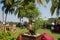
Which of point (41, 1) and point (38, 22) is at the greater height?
point (41, 1)

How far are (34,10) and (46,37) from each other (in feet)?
83.3

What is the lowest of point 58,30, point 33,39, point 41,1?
point 58,30

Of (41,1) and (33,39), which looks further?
(41,1)

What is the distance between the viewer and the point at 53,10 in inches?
905

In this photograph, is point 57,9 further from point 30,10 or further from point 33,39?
point 33,39

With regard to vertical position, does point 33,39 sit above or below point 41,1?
below

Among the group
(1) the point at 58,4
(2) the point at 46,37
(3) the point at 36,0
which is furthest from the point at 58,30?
(2) the point at 46,37

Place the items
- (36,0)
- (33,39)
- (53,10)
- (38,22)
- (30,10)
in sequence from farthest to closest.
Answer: (30,10) < (53,10) < (38,22) < (36,0) < (33,39)

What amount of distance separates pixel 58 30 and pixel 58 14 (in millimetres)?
2244

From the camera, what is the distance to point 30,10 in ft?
92.1

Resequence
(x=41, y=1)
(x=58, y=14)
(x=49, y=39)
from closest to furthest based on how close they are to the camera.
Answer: (x=49, y=39), (x=41, y=1), (x=58, y=14)

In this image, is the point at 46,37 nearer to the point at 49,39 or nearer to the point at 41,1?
the point at 49,39

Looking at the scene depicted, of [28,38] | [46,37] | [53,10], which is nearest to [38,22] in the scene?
[28,38]

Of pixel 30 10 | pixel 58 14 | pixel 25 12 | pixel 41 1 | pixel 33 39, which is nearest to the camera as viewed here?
pixel 33 39
